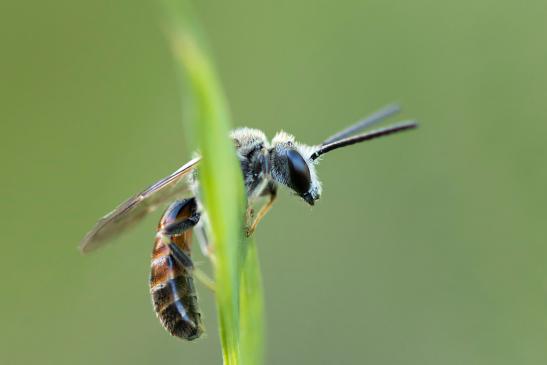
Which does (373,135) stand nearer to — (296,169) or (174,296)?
(296,169)

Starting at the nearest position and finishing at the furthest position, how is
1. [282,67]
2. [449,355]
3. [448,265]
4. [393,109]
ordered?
[393,109] < [449,355] < [448,265] < [282,67]

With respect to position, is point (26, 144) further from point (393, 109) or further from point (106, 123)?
point (393, 109)

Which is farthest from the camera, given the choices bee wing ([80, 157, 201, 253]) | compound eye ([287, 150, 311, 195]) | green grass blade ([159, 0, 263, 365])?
compound eye ([287, 150, 311, 195])

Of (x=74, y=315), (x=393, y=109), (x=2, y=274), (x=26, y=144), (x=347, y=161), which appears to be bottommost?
(x=393, y=109)

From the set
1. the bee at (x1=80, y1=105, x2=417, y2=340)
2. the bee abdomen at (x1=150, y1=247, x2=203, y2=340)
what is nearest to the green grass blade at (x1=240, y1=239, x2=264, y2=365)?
the bee at (x1=80, y1=105, x2=417, y2=340)

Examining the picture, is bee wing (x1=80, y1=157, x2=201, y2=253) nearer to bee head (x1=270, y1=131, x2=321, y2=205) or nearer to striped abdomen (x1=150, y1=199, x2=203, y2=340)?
striped abdomen (x1=150, y1=199, x2=203, y2=340)

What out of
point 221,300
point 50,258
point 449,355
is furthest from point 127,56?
point 221,300

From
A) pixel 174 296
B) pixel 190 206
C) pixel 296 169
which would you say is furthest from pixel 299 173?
pixel 174 296
